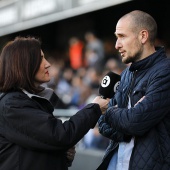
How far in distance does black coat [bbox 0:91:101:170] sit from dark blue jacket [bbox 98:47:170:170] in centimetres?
23

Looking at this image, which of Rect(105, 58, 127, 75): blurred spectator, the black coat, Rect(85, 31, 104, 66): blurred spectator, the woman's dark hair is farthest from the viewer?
Rect(85, 31, 104, 66): blurred spectator

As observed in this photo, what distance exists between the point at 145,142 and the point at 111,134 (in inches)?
14.1

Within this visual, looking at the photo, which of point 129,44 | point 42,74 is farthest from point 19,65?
point 129,44

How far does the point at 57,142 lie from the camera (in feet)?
7.97

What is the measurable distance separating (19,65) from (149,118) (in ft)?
2.88

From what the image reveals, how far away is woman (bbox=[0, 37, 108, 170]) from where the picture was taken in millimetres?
2426

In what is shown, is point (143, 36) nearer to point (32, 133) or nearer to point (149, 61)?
point (149, 61)

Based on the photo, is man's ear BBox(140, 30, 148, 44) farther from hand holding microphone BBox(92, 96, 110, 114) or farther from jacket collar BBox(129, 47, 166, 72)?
hand holding microphone BBox(92, 96, 110, 114)

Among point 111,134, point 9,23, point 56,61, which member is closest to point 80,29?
point 56,61

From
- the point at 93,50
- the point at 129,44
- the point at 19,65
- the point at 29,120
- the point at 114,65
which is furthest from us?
the point at 93,50

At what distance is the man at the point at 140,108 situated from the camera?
101 inches

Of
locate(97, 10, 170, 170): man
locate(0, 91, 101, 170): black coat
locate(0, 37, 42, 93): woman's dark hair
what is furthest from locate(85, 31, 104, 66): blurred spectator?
locate(0, 91, 101, 170): black coat

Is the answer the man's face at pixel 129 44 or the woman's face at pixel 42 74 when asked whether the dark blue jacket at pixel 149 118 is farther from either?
the woman's face at pixel 42 74

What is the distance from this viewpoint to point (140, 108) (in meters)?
2.56
